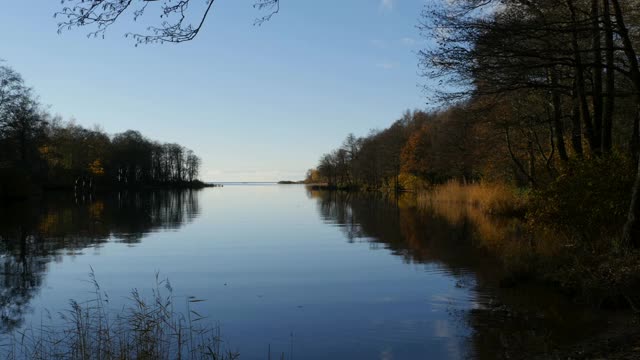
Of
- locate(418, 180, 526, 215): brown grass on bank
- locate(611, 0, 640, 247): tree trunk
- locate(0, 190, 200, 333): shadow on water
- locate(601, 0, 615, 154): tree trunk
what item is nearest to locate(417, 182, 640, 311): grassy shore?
locate(611, 0, 640, 247): tree trunk

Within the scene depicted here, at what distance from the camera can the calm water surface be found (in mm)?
8836

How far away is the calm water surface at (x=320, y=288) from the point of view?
348 inches

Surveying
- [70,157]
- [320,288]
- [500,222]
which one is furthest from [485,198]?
[70,157]

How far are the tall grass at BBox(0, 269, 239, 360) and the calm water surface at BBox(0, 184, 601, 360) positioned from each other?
559mm

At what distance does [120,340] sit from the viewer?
26.0 ft

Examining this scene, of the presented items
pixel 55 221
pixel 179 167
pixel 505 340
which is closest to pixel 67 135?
pixel 179 167

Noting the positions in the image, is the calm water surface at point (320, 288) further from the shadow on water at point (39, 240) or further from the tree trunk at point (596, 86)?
the tree trunk at point (596, 86)

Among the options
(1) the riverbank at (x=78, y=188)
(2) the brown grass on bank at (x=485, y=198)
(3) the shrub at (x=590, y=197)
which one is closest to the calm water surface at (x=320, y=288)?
(3) the shrub at (x=590, y=197)

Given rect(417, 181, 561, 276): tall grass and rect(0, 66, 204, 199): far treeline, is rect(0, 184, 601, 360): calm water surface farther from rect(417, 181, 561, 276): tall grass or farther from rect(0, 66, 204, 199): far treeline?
rect(0, 66, 204, 199): far treeline

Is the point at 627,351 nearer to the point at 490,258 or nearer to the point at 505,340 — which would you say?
the point at 505,340

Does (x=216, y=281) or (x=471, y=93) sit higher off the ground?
(x=471, y=93)

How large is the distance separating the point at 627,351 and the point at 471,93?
24.5 ft

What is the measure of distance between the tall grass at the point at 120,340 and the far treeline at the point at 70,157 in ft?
162

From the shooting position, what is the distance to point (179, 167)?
148 metres
